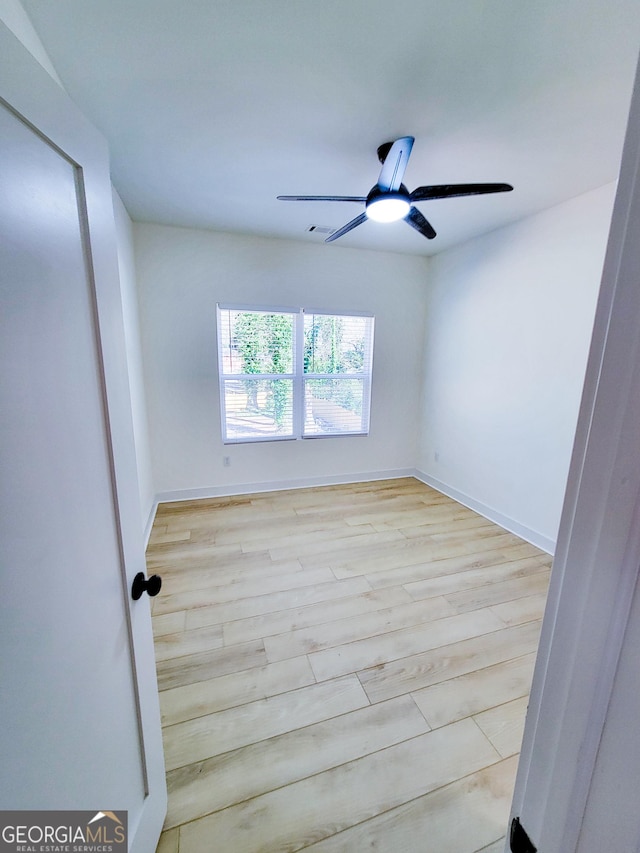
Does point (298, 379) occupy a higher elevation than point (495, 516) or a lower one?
higher

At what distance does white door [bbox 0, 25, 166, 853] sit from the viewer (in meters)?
0.49

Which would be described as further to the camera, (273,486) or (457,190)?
(273,486)

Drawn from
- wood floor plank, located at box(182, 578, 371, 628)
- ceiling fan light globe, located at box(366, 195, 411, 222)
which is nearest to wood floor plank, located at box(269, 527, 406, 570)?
wood floor plank, located at box(182, 578, 371, 628)

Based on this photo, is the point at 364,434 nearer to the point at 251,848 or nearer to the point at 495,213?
the point at 495,213

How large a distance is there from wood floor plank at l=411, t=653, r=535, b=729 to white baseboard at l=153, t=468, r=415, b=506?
98.0 inches

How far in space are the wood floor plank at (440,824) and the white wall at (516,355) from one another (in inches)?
75.5

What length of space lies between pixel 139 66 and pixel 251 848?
2858mm

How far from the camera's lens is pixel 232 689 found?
4.80ft

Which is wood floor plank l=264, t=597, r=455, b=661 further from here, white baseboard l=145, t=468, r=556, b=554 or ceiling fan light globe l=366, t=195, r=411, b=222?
ceiling fan light globe l=366, t=195, r=411, b=222

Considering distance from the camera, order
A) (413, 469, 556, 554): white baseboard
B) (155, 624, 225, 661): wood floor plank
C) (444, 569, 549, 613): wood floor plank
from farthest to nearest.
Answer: (413, 469, 556, 554): white baseboard < (444, 569, 549, 613): wood floor plank < (155, 624, 225, 661): wood floor plank

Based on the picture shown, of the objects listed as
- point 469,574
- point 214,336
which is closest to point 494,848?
point 469,574

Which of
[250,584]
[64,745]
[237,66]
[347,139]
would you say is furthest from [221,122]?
[250,584]

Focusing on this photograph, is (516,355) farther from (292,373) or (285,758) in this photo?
(285,758)

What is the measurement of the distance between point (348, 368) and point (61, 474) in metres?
3.40
